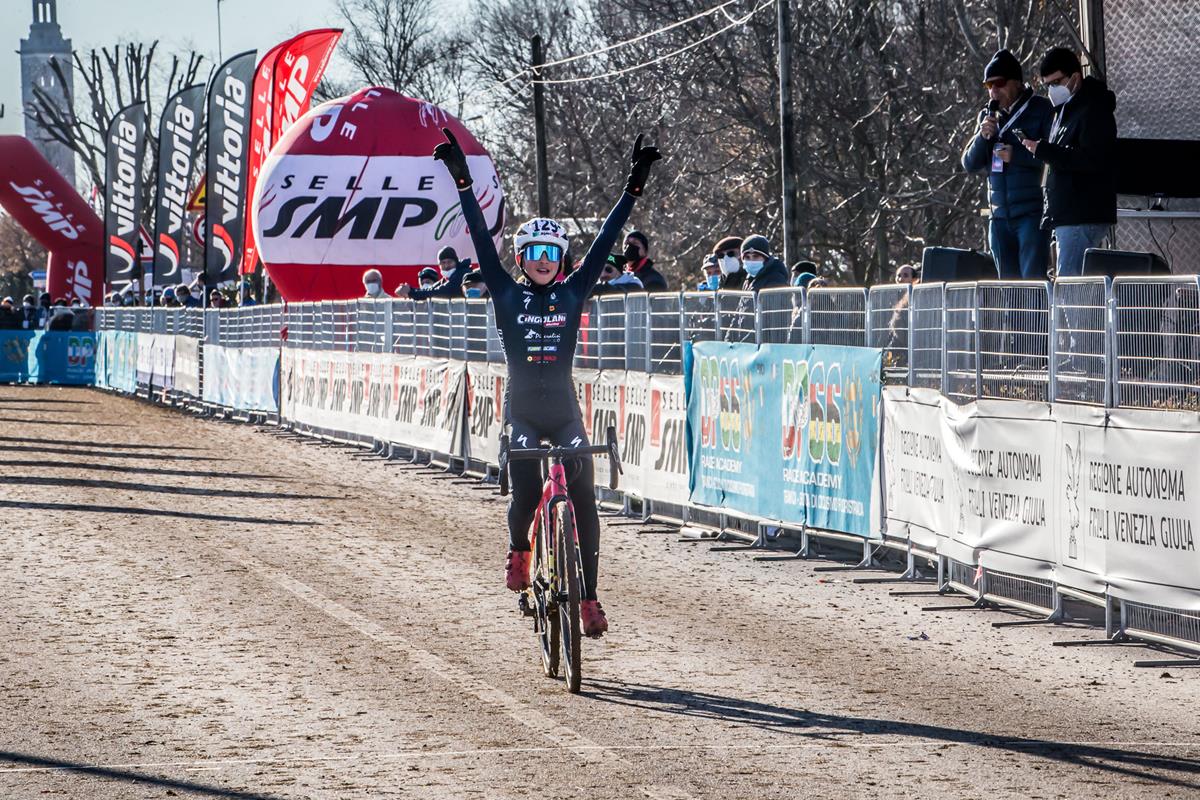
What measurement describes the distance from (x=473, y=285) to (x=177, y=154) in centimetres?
2468

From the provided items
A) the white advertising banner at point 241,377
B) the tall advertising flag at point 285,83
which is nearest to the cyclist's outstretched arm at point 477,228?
the white advertising banner at point 241,377

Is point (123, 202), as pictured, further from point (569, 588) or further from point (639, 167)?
point (569, 588)

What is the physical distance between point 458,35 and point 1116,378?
238ft

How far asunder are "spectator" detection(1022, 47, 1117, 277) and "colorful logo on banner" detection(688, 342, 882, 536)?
5.32ft

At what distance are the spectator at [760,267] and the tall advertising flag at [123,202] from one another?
3686cm

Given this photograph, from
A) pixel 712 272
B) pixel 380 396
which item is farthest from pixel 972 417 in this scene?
pixel 380 396

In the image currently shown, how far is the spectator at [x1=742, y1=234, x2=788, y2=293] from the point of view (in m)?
16.5

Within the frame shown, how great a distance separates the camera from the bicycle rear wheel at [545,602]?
8672 mm

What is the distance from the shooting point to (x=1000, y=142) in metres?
13.5

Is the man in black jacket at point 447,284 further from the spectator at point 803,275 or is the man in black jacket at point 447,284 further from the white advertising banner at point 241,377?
the white advertising banner at point 241,377

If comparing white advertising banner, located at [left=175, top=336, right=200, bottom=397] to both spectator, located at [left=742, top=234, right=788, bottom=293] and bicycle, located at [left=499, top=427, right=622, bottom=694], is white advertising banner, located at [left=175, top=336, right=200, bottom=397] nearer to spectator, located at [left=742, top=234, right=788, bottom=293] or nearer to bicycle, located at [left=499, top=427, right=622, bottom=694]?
spectator, located at [left=742, top=234, right=788, bottom=293]

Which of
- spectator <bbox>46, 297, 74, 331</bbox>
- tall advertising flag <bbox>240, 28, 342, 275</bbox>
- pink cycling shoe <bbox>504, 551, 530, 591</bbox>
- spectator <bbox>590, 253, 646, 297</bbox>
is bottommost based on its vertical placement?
pink cycling shoe <bbox>504, 551, 530, 591</bbox>

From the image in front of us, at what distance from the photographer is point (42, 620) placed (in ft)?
35.2

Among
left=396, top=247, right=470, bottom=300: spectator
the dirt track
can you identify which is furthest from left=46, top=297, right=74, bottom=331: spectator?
the dirt track
